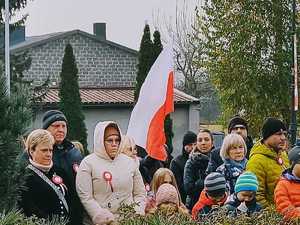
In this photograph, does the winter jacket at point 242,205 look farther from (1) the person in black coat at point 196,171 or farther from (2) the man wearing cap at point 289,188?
(1) the person in black coat at point 196,171

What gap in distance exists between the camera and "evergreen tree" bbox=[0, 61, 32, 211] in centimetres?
516

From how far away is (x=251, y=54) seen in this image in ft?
95.1

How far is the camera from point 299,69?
30.8 metres

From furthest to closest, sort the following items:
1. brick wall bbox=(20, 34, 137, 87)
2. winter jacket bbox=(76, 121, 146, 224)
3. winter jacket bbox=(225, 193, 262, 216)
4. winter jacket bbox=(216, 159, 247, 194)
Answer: brick wall bbox=(20, 34, 137, 87), winter jacket bbox=(216, 159, 247, 194), winter jacket bbox=(76, 121, 146, 224), winter jacket bbox=(225, 193, 262, 216)

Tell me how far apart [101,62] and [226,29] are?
1259 cm

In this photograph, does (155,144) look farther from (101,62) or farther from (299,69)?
(101,62)

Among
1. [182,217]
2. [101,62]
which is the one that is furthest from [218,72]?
[182,217]

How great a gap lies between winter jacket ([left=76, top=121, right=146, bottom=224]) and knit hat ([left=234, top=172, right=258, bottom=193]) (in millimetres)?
849

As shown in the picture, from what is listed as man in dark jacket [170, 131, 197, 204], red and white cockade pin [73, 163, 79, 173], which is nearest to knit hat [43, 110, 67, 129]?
red and white cockade pin [73, 163, 79, 173]

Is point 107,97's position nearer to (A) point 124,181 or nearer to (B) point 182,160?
(B) point 182,160

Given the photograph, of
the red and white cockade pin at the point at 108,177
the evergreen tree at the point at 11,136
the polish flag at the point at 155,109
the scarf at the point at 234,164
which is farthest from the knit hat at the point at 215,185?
the evergreen tree at the point at 11,136

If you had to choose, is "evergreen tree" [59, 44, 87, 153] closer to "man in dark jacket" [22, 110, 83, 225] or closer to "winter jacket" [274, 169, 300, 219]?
"man in dark jacket" [22, 110, 83, 225]

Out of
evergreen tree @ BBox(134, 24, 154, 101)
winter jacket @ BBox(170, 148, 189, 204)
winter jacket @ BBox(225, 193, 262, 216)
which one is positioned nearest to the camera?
winter jacket @ BBox(225, 193, 262, 216)

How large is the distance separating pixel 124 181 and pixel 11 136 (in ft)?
5.61
